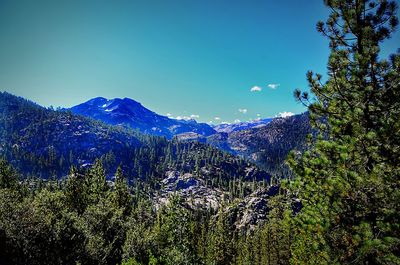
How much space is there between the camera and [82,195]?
2562 inches

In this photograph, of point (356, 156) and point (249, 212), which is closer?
point (356, 156)

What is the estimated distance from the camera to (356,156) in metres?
11.5

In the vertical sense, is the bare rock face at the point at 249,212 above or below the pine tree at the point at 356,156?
below

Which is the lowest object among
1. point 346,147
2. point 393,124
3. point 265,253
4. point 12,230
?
point 265,253

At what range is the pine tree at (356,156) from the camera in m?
10.5

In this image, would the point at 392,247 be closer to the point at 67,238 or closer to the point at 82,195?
the point at 67,238

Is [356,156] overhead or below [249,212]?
overhead

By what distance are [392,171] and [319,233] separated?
12.5 ft

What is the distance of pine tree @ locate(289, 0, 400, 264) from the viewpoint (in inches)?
412

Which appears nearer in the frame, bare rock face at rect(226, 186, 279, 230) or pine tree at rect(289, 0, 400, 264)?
pine tree at rect(289, 0, 400, 264)

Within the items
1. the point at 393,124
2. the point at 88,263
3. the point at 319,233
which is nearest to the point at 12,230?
the point at 88,263

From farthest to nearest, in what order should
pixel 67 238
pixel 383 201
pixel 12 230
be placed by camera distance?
1. pixel 67 238
2. pixel 12 230
3. pixel 383 201

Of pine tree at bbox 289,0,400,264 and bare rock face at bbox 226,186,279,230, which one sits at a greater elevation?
pine tree at bbox 289,0,400,264

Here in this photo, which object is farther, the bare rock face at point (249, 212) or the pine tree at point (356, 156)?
the bare rock face at point (249, 212)
